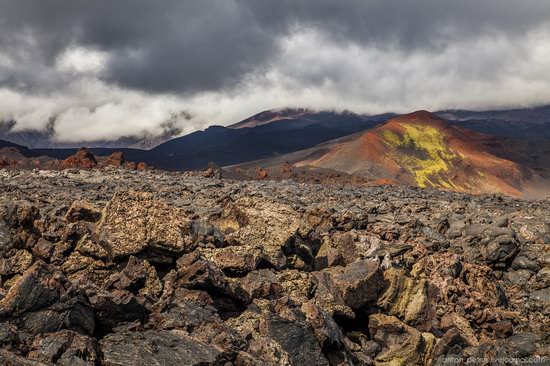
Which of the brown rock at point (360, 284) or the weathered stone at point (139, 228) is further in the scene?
the brown rock at point (360, 284)

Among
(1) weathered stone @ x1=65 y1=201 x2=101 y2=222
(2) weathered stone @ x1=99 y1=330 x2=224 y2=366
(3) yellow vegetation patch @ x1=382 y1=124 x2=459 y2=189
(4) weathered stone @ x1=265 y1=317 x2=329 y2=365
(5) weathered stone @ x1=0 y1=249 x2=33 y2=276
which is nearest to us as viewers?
(2) weathered stone @ x1=99 y1=330 x2=224 y2=366

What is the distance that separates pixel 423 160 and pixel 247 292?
117258 mm

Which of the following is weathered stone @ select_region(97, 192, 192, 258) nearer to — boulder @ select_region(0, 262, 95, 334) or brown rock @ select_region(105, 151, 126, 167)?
boulder @ select_region(0, 262, 95, 334)

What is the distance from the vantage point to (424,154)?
126438mm

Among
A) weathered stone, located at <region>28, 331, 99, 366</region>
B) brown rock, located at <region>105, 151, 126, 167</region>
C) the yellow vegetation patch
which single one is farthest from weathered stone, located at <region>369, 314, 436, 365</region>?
the yellow vegetation patch

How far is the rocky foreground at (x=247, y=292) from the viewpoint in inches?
365

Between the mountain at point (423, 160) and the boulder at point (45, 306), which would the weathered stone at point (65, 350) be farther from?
the mountain at point (423, 160)

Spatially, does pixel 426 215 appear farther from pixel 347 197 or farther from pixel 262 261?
pixel 262 261

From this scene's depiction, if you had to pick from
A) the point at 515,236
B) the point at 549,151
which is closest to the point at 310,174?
the point at 515,236

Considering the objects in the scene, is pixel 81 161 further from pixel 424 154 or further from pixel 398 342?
pixel 424 154

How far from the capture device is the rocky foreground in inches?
365

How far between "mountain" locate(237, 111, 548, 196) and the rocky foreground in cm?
8953

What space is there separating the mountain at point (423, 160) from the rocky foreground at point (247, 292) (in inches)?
3525

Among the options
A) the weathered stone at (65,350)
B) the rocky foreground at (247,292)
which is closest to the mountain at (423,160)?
the rocky foreground at (247,292)
